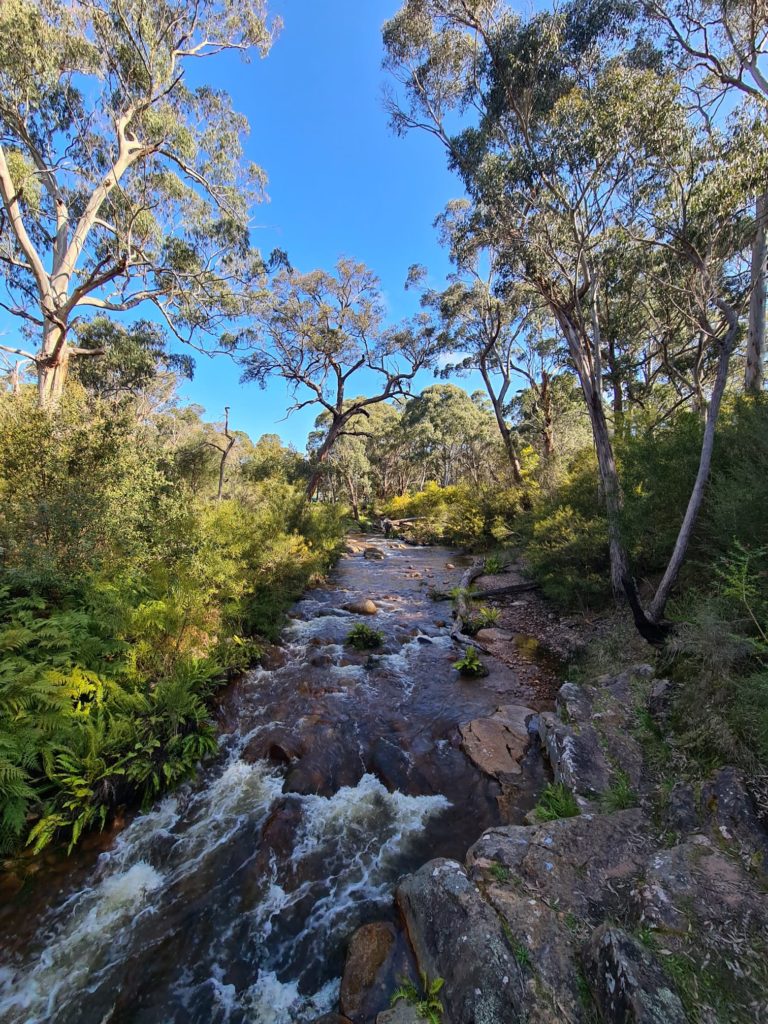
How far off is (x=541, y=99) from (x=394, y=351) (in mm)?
11528

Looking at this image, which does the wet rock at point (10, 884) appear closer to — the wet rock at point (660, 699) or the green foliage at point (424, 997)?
the green foliage at point (424, 997)

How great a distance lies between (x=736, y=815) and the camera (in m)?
2.85

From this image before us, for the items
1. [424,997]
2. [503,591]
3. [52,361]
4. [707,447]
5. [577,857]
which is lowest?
[424,997]

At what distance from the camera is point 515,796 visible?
14.4 ft

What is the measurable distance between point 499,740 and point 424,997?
2.96m

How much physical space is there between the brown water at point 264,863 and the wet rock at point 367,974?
6.2 inches

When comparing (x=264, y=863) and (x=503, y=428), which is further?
(x=503, y=428)

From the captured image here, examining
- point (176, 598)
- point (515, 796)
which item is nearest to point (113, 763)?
point (176, 598)

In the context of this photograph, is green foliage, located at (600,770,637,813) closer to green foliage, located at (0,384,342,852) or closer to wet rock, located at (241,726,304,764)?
wet rock, located at (241,726,304,764)

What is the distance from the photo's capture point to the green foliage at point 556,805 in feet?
12.3

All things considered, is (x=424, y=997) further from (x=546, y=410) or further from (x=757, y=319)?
(x=546, y=410)

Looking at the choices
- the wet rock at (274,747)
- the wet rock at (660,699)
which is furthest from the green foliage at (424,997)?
the wet rock at (660,699)

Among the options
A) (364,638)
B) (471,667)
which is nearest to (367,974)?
(471,667)

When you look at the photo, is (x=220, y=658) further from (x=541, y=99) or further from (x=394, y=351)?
(x=394, y=351)
